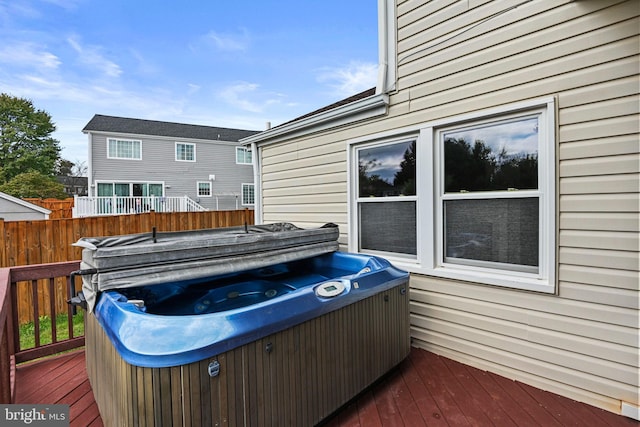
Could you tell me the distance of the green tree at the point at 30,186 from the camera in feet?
60.2

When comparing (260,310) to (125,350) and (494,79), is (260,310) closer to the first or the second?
(125,350)

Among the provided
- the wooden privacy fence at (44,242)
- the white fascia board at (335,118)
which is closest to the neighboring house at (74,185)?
the wooden privacy fence at (44,242)

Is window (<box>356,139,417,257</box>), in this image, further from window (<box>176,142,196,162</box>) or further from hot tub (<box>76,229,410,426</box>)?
window (<box>176,142,196,162</box>)

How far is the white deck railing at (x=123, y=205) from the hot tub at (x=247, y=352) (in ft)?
34.2

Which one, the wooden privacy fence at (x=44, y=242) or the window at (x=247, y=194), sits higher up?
the window at (x=247, y=194)

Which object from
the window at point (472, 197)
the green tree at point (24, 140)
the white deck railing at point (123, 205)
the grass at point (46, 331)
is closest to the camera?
the window at point (472, 197)

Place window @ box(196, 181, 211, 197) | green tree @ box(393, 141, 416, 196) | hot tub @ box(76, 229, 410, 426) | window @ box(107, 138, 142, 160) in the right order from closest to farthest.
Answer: hot tub @ box(76, 229, 410, 426) → green tree @ box(393, 141, 416, 196) → window @ box(107, 138, 142, 160) → window @ box(196, 181, 211, 197)

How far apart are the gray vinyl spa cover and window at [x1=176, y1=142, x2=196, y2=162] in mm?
13422

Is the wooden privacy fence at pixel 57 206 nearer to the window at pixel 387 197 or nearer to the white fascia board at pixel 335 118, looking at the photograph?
the white fascia board at pixel 335 118

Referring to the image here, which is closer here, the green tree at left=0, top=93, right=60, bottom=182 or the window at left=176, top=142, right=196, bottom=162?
the window at left=176, top=142, right=196, bottom=162

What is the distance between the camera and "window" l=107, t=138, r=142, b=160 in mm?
13453

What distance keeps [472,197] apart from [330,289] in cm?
152

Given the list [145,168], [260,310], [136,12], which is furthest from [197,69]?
[260,310]

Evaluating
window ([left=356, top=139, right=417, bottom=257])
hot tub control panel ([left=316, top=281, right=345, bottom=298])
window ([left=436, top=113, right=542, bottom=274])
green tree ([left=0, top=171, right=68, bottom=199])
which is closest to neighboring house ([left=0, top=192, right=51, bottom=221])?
window ([left=356, top=139, right=417, bottom=257])
